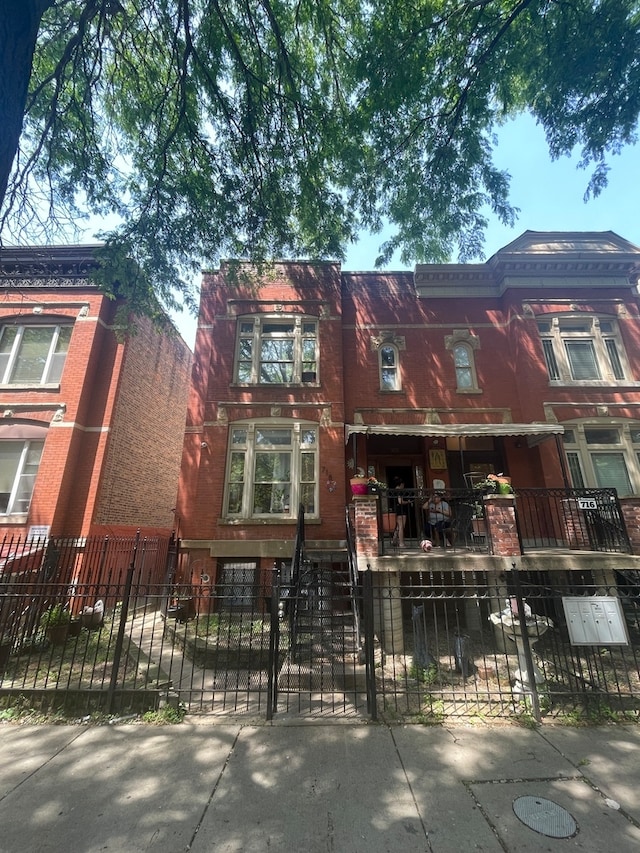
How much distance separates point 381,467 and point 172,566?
661cm

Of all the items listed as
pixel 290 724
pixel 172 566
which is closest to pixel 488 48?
pixel 290 724

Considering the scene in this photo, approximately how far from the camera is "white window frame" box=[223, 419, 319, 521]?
10.5m

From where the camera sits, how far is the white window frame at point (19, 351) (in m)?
11.8

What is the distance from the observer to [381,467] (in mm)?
11742

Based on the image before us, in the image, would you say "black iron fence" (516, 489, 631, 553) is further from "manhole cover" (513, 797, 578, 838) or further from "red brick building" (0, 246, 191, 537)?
"red brick building" (0, 246, 191, 537)

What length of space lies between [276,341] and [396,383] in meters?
4.15

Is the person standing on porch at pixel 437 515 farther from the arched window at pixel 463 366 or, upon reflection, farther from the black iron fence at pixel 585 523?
the arched window at pixel 463 366

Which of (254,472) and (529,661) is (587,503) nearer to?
(529,661)

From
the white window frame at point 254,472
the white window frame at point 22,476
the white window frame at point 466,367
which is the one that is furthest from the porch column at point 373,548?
the white window frame at point 22,476

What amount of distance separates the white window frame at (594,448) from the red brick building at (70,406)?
44.8ft

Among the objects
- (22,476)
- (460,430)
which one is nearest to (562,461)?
(460,430)

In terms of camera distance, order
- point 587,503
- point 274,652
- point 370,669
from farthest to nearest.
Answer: point 587,503 < point 274,652 < point 370,669

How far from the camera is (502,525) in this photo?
7160 mm

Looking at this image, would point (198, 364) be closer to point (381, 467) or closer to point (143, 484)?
point (143, 484)
